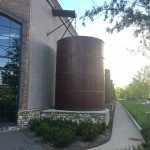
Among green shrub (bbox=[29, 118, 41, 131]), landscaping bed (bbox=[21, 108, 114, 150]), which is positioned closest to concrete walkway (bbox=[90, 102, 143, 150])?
landscaping bed (bbox=[21, 108, 114, 150])

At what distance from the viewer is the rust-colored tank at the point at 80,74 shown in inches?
708

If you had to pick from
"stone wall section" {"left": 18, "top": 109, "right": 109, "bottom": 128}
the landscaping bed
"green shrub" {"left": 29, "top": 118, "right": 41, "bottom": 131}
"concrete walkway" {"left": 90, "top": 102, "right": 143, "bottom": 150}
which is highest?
"stone wall section" {"left": 18, "top": 109, "right": 109, "bottom": 128}

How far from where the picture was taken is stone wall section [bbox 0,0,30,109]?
606 inches

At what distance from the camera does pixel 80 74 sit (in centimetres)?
1806

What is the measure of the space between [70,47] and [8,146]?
8.30 meters

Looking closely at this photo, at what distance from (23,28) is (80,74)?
4329mm

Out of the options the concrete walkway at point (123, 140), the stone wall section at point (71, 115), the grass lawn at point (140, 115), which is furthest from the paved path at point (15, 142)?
the grass lawn at point (140, 115)

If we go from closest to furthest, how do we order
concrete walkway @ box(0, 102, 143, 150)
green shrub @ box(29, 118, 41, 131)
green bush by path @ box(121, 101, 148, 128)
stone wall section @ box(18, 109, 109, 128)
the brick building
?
concrete walkway @ box(0, 102, 143, 150), green shrub @ box(29, 118, 41, 131), the brick building, stone wall section @ box(18, 109, 109, 128), green bush by path @ box(121, 101, 148, 128)

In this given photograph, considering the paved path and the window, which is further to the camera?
the window

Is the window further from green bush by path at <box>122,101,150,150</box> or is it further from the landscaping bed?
green bush by path at <box>122,101,150,150</box>

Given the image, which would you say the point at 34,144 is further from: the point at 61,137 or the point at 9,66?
the point at 9,66

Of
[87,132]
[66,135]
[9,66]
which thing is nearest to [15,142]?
[66,135]

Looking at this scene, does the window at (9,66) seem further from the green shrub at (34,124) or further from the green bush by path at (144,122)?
the green bush by path at (144,122)

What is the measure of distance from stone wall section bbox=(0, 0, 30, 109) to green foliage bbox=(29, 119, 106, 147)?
1.55 m
